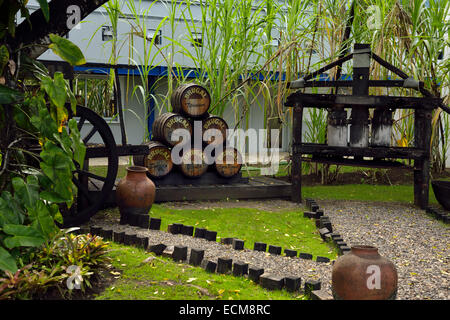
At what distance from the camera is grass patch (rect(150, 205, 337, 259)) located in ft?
14.7

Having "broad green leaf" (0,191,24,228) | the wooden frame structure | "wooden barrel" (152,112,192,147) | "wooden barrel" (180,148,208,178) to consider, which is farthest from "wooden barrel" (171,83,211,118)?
"broad green leaf" (0,191,24,228)

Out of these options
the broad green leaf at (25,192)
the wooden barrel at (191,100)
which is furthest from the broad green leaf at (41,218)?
the wooden barrel at (191,100)

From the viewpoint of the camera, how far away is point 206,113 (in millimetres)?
6512

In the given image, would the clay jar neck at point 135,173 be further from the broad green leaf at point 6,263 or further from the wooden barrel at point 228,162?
the broad green leaf at point 6,263

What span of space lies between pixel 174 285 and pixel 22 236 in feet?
2.86

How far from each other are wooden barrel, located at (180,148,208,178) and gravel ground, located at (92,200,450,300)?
405mm

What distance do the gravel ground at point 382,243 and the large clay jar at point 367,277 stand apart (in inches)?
19.1

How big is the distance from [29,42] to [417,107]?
446 centimetres

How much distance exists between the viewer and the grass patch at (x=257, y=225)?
447cm

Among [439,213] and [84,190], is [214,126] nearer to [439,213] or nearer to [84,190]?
[84,190]

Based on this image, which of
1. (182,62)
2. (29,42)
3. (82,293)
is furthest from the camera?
(182,62)

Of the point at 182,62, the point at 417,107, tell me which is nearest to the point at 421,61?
the point at 417,107
